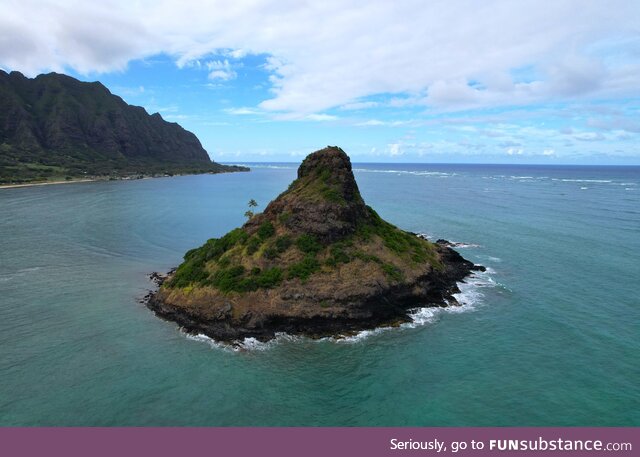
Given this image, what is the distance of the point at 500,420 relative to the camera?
33.2 m

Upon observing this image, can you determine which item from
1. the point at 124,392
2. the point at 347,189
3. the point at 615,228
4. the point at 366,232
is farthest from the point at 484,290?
the point at 615,228

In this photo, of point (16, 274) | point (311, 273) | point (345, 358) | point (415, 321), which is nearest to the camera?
point (345, 358)

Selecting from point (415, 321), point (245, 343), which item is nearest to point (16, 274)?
point (245, 343)

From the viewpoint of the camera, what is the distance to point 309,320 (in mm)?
49500

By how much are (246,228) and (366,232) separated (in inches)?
716

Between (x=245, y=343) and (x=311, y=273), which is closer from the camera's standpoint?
(x=245, y=343)

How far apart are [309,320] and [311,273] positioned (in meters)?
6.64

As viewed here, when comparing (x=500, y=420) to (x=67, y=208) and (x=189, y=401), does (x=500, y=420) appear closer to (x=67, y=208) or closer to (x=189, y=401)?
(x=189, y=401)

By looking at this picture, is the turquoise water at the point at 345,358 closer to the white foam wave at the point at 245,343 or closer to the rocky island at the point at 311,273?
the white foam wave at the point at 245,343

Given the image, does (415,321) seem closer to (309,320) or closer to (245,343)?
(309,320)

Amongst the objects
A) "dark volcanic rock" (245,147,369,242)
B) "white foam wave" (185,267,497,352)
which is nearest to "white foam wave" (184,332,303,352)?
"white foam wave" (185,267,497,352)

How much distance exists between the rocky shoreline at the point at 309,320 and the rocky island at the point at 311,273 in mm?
Result: 121

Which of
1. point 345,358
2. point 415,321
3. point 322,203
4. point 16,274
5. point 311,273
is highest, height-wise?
point 322,203

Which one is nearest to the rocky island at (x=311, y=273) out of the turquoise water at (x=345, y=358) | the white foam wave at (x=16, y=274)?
the turquoise water at (x=345, y=358)
